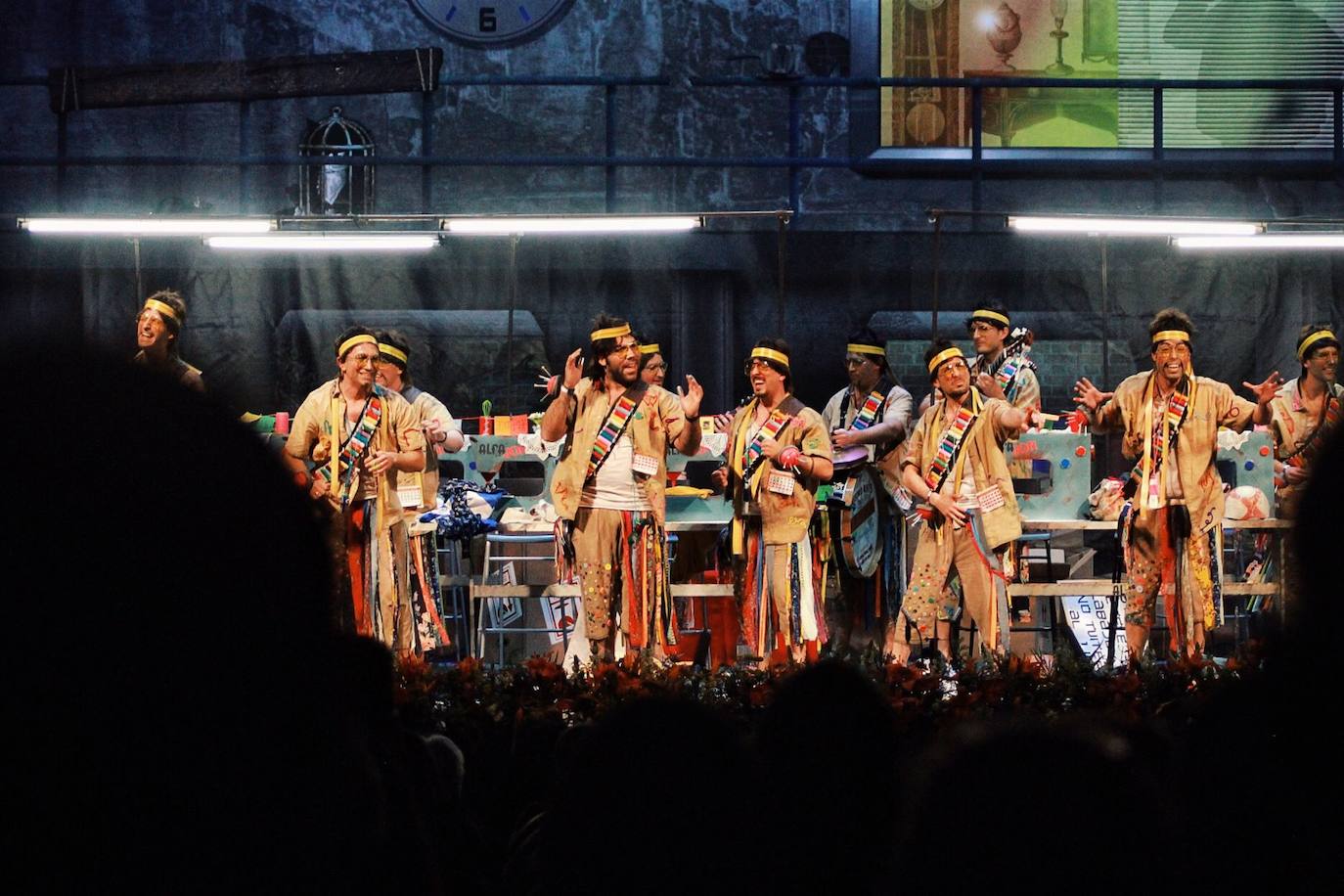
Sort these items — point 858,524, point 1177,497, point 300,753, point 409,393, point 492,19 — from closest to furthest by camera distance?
point 300,753, point 1177,497, point 858,524, point 409,393, point 492,19

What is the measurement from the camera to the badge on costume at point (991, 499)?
27.7 ft

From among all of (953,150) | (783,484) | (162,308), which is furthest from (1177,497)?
(953,150)

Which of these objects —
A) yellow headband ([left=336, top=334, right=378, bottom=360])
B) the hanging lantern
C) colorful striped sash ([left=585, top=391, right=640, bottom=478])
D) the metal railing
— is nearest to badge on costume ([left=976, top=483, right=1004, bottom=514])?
colorful striped sash ([left=585, top=391, right=640, bottom=478])

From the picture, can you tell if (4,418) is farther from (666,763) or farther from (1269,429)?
(1269,429)

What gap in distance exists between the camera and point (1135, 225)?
10383mm

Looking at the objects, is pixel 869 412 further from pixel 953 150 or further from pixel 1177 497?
pixel 953 150

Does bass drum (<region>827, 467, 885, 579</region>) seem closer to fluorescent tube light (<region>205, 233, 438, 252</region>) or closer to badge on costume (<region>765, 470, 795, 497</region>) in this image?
badge on costume (<region>765, 470, 795, 497</region>)

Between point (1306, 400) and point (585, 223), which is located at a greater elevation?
point (585, 223)

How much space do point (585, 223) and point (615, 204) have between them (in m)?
2.29

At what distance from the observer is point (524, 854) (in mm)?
2006

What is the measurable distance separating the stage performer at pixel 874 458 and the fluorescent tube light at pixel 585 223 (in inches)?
57.2

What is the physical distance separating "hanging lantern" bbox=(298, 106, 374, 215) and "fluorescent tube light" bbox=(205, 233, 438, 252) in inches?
53.0

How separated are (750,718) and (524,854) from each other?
7.57 feet

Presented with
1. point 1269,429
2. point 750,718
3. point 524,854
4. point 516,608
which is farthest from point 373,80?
point 524,854
